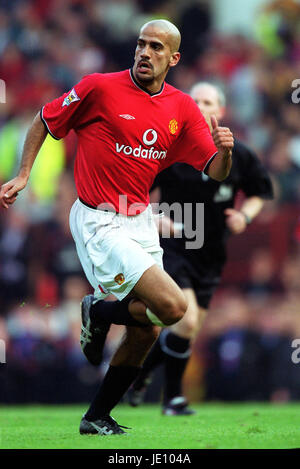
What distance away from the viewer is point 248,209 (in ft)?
25.7

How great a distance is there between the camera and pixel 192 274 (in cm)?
775

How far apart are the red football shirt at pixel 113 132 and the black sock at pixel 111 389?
1.01 metres

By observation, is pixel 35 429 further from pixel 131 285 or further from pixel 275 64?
pixel 275 64

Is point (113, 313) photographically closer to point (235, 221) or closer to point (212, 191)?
point (235, 221)

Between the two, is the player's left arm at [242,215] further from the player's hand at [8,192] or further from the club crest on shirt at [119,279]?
the player's hand at [8,192]

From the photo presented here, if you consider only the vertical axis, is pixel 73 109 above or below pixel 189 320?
above

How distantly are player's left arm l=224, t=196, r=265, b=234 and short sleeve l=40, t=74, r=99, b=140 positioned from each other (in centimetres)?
207

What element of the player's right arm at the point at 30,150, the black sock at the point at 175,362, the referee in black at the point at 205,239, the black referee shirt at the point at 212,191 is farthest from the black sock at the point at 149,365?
the player's right arm at the point at 30,150

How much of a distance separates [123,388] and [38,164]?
7.53 m

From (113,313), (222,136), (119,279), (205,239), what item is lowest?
(113,313)

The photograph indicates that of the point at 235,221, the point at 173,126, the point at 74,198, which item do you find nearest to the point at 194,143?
the point at 173,126

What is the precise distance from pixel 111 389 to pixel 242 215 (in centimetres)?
248

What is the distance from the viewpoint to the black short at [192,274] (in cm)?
758
